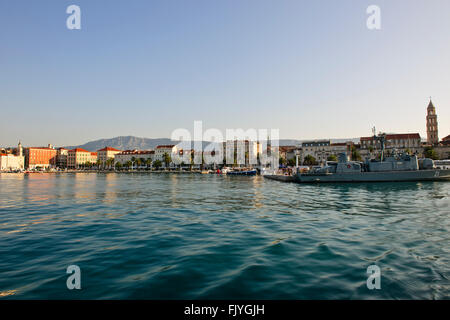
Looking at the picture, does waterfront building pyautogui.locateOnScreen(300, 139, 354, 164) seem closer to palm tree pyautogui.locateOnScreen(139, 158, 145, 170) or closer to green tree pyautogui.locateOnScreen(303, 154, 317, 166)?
green tree pyautogui.locateOnScreen(303, 154, 317, 166)

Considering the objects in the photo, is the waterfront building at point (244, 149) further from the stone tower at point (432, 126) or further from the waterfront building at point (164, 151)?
the stone tower at point (432, 126)

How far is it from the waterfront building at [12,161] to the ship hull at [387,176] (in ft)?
669

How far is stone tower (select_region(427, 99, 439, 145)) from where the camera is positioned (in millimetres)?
134250

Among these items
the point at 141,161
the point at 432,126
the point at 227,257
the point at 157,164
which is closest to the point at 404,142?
the point at 432,126

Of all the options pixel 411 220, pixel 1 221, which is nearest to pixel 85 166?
pixel 1 221

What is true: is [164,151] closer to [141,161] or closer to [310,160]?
[141,161]

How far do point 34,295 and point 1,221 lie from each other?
12.7 m

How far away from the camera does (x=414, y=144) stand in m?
128

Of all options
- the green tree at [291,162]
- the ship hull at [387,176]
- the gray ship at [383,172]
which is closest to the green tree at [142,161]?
the green tree at [291,162]

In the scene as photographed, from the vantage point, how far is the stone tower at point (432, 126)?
134 meters

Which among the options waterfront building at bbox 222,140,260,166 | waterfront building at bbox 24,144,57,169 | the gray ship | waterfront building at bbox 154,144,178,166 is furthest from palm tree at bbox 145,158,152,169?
the gray ship
